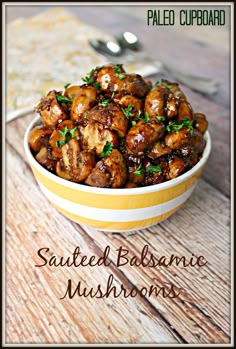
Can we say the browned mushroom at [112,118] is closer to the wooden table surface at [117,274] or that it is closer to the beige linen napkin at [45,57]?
the wooden table surface at [117,274]

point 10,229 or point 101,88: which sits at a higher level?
point 101,88

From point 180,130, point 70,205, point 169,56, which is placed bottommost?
point 169,56

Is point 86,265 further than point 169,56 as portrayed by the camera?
No

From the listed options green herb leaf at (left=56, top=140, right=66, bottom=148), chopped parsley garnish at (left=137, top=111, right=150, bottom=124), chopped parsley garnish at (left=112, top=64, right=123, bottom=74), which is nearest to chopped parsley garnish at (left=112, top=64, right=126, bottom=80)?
chopped parsley garnish at (left=112, top=64, right=123, bottom=74)

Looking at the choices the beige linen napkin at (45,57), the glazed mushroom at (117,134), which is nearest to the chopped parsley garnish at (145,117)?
the glazed mushroom at (117,134)

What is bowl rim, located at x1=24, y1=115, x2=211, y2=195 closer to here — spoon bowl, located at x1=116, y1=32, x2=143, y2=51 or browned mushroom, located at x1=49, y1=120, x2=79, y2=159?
browned mushroom, located at x1=49, y1=120, x2=79, y2=159

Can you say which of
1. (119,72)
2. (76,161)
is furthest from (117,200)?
(119,72)

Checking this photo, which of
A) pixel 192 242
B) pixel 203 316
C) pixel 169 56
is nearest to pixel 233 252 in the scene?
pixel 192 242

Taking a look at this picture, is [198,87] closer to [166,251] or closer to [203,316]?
[166,251]
